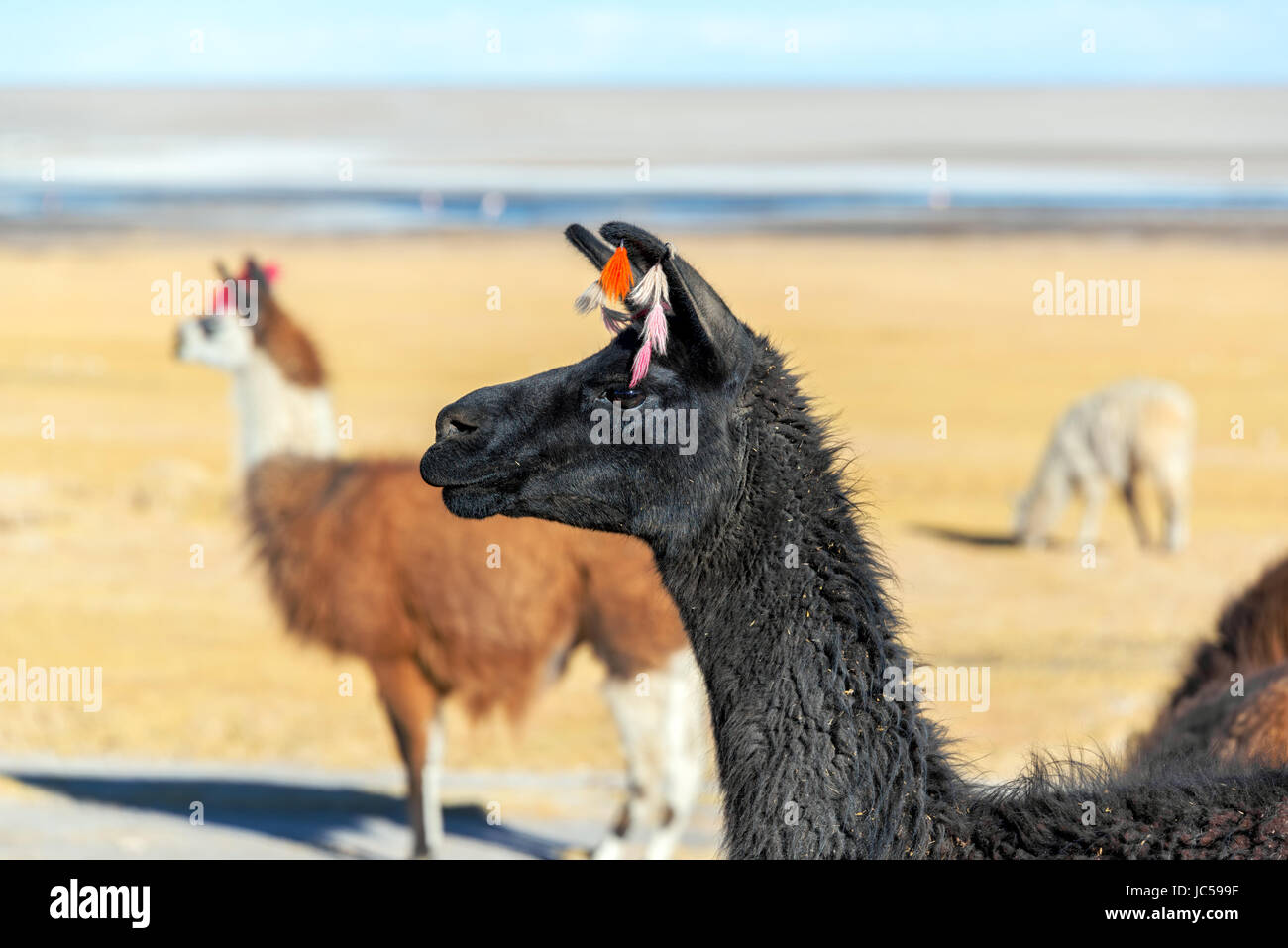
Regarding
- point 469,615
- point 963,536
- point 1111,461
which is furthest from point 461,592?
point 1111,461

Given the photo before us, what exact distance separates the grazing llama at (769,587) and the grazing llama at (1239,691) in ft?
1.72

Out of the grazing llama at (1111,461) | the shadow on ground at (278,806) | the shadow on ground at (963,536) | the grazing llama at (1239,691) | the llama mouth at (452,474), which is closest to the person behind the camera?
the llama mouth at (452,474)

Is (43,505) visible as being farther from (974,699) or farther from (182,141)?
(182,141)

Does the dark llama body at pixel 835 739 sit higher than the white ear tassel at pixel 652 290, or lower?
lower

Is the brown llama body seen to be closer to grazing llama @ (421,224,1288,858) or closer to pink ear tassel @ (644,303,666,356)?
grazing llama @ (421,224,1288,858)

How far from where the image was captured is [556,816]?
657 centimetres

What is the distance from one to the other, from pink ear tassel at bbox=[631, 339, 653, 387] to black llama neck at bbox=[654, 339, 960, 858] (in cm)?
26

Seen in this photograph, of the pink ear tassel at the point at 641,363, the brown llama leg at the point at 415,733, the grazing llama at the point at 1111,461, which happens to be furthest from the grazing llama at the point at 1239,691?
the grazing llama at the point at 1111,461

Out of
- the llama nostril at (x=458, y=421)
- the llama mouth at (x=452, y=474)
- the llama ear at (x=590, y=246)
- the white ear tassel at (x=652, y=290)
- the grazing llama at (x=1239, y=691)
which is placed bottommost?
the grazing llama at (x=1239, y=691)

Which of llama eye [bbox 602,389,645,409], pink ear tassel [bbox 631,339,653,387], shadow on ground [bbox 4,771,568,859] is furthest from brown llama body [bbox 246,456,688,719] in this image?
pink ear tassel [bbox 631,339,653,387]

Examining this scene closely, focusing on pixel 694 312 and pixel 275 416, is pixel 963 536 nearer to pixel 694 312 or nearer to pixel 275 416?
pixel 275 416

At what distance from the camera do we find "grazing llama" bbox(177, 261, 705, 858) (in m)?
5.95

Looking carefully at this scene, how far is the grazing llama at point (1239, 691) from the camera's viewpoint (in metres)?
3.52

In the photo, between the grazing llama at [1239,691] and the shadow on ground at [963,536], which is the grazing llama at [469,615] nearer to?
the grazing llama at [1239,691]
